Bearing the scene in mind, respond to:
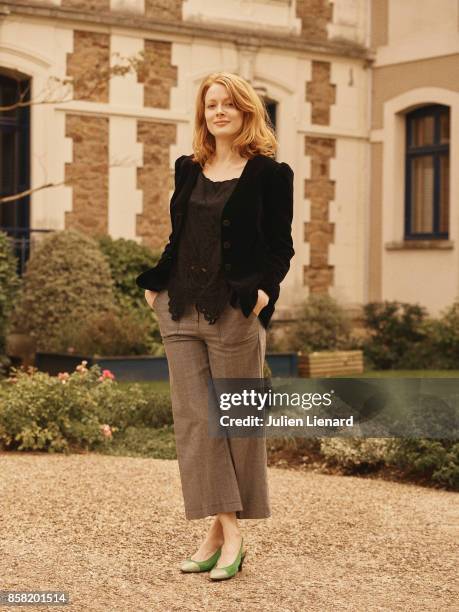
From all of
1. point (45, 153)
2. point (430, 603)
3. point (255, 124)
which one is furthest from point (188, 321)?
point (45, 153)

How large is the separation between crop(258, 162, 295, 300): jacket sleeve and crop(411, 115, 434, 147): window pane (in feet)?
36.0

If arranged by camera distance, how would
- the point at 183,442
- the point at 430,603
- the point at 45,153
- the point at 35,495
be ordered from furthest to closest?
the point at 45,153
the point at 35,495
the point at 183,442
the point at 430,603

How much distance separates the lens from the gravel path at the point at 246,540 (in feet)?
13.5

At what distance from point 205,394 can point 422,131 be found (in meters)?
11.3

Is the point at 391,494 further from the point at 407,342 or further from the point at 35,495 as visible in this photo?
the point at 407,342

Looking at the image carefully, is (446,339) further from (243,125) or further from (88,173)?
(243,125)

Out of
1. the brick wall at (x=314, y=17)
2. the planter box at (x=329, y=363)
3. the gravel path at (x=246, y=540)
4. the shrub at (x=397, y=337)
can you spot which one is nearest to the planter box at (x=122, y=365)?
the planter box at (x=329, y=363)

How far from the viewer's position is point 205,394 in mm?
4316

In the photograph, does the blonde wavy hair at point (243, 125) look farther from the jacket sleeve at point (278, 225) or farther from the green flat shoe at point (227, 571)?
the green flat shoe at point (227, 571)

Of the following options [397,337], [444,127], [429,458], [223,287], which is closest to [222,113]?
[223,287]

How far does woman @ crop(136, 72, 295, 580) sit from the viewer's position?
4246 millimetres

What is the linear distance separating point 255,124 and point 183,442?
1178mm

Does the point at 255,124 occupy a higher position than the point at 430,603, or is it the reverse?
the point at 255,124

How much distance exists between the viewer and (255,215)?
14.0 ft
